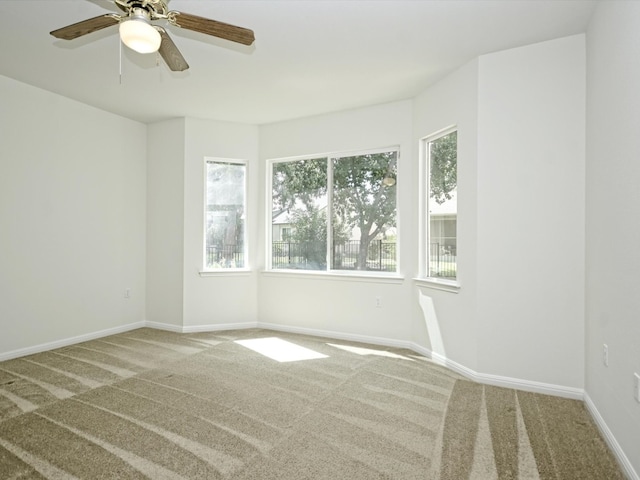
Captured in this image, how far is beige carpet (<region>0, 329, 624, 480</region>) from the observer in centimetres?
207

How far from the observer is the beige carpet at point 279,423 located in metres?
2.07

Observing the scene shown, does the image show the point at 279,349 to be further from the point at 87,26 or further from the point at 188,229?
the point at 87,26

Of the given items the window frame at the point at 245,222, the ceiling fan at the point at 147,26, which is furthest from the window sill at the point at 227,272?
the ceiling fan at the point at 147,26

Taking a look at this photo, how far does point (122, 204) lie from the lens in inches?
199

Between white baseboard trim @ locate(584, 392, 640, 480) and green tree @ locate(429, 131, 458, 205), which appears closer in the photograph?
white baseboard trim @ locate(584, 392, 640, 480)

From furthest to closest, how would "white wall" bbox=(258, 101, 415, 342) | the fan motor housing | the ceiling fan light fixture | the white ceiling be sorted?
"white wall" bbox=(258, 101, 415, 342), the white ceiling, the fan motor housing, the ceiling fan light fixture

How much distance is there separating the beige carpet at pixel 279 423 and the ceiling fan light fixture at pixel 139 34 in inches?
85.3

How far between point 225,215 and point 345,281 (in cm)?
187

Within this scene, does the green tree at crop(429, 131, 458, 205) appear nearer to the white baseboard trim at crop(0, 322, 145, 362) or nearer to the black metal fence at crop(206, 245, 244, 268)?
the black metal fence at crop(206, 245, 244, 268)

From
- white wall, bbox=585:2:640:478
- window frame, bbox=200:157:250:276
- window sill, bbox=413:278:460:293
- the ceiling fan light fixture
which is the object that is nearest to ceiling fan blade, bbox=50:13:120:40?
the ceiling fan light fixture

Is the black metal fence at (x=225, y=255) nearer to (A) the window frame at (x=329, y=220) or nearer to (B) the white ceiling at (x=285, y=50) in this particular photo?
(A) the window frame at (x=329, y=220)

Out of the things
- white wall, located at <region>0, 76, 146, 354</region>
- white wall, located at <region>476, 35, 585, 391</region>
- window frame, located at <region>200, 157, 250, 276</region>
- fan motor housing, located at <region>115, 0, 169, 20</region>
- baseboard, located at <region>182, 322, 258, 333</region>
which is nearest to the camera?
fan motor housing, located at <region>115, 0, 169, 20</region>

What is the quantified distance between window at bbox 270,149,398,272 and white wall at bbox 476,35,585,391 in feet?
4.46

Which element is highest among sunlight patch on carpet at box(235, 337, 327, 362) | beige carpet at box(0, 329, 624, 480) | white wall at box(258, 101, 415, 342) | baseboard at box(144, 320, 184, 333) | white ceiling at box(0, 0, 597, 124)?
white ceiling at box(0, 0, 597, 124)
